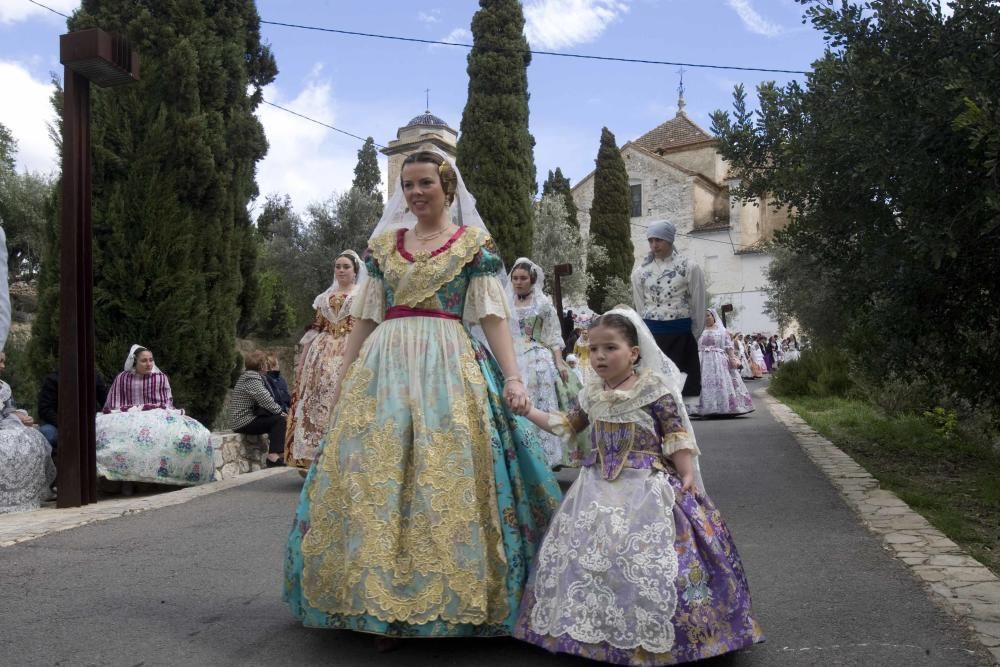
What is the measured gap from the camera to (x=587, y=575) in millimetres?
3184

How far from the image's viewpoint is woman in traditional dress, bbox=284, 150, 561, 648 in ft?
10.7

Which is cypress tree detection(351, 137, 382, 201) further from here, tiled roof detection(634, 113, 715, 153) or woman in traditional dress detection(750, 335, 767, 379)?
woman in traditional dress detection(750, 335, 767, 379)

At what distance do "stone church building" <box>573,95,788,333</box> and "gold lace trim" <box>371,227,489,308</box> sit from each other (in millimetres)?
40995

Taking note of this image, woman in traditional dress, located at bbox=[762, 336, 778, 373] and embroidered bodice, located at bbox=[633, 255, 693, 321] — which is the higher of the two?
embroidered bodice, located at bbox=[633, 255, 693, 321]

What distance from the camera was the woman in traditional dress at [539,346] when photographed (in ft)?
25.8

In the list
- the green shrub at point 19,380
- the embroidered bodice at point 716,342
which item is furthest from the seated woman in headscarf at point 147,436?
the embroidered bodice at point 716,342

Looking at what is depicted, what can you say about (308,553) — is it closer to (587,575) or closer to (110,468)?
(587,575)

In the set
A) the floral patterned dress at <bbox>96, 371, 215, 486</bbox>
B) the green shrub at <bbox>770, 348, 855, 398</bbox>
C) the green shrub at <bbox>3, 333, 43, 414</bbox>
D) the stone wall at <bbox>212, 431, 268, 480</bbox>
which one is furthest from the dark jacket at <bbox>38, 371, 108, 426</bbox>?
the green shrub at <bbox>770, 348, 855, 398</bbox>

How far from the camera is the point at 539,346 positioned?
8.05 metres

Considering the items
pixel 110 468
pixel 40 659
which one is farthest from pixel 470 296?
pixel 110 468

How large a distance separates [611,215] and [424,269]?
36498 mm

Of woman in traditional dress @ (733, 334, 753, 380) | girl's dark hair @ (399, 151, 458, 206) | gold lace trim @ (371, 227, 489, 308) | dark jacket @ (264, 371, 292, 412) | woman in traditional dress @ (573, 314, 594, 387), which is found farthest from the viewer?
woman in traditional dress @ (733, 334, 753, 380)

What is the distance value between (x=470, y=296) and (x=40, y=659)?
2156 mm

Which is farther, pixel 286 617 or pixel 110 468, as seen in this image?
pixel 110 468
